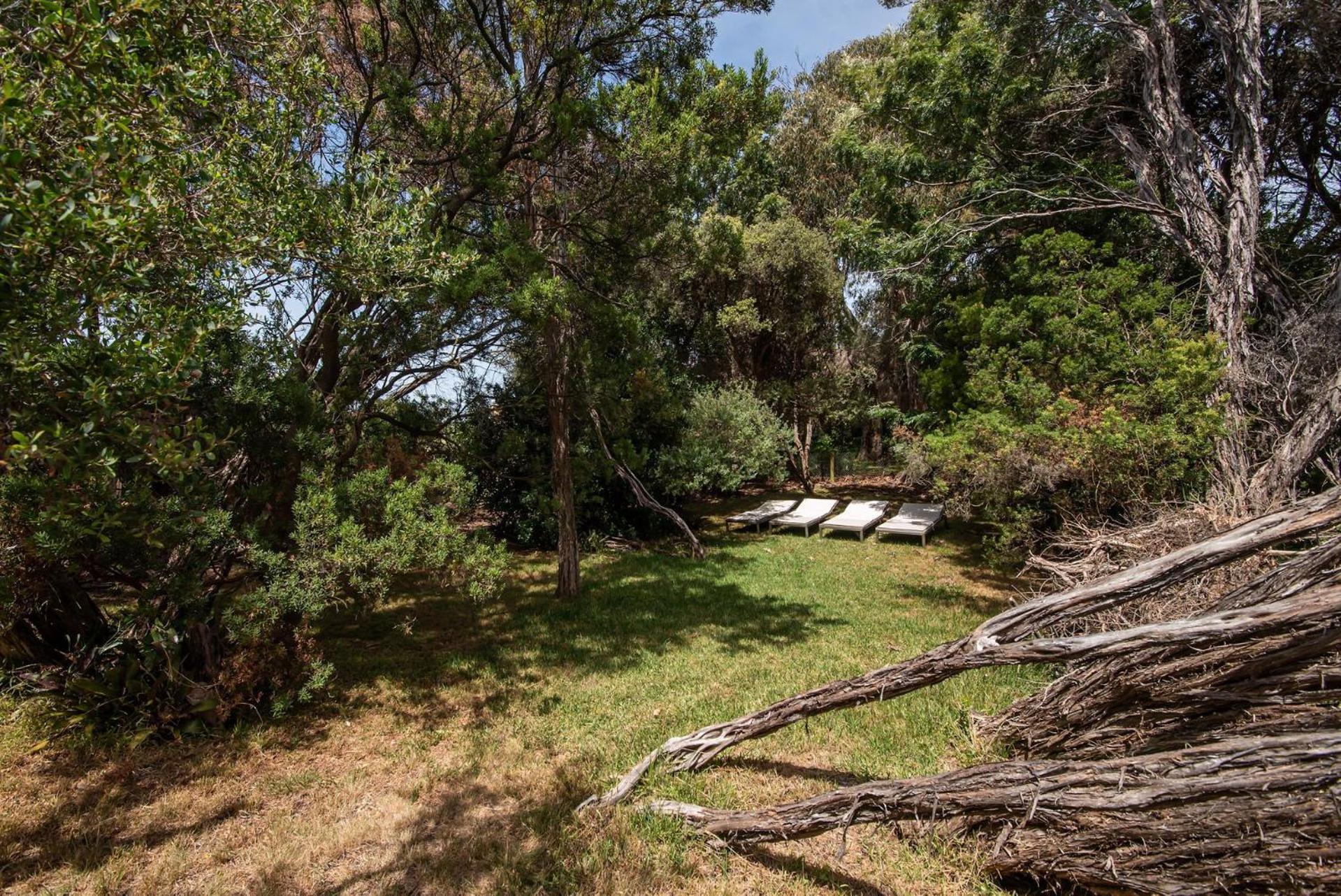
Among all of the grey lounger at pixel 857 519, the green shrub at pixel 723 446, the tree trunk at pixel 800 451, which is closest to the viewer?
the green shrub at pixel 723 446

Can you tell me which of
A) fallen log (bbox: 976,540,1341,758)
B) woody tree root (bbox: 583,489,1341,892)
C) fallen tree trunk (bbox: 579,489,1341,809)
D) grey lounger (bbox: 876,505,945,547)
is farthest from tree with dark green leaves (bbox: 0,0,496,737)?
grey lounger (bbox: 876,505,945,547)

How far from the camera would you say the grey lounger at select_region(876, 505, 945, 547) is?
40.7 feet

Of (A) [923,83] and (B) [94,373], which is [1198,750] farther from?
(A) [923,83]

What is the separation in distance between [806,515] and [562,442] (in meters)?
8.35

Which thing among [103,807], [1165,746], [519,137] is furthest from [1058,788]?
[519,137]

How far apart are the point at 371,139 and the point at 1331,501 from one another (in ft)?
28.3

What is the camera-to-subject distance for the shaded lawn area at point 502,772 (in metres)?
2.96

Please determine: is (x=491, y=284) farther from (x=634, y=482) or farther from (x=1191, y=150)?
(x=1191, y=150)

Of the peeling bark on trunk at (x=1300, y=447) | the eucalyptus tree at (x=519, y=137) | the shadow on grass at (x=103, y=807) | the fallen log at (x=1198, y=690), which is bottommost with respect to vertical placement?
the shadow on grass at (x=103, y=807)

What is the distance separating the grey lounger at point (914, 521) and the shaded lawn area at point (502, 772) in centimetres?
545

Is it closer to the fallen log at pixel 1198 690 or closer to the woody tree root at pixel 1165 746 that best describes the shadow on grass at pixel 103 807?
the woody tree root at pixel 1165 746

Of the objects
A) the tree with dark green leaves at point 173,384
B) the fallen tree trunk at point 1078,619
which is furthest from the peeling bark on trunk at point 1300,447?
the tree with dark green leaves at point 173,384

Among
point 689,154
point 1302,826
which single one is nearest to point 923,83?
point 689,154

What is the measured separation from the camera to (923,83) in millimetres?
9664
